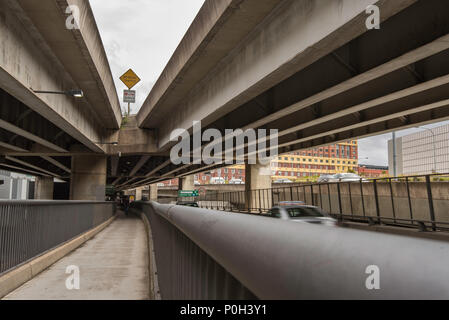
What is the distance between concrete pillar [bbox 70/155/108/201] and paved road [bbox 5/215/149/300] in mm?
18288

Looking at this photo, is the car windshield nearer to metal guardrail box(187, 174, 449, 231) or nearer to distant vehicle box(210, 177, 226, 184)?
metal guardrail box(187, 174, 449, 231)

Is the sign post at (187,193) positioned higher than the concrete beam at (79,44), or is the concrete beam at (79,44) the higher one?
the concrete beam at (79,44)

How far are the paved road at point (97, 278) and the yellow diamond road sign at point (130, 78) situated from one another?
1374 centimetres

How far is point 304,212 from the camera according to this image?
1335cm

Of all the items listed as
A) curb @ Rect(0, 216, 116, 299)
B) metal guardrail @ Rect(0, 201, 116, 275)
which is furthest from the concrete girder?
curb @ Rect(0, 216, 116, 299)

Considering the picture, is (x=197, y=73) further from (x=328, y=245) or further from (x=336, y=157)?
(x=336, y=157)

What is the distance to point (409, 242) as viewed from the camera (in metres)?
0.75

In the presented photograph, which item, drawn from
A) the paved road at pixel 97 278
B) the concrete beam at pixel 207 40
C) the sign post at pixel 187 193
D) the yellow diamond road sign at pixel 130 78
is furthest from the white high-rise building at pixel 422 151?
the paved road at pixel 97 278

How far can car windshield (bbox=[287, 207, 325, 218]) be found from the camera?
13148 mm

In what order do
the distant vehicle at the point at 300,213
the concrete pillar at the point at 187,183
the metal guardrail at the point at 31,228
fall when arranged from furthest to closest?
the concrete pillar at the point at 187,183 < the distant vehicle at the point at 300,213 < the metal guardrail at the point at 31,228

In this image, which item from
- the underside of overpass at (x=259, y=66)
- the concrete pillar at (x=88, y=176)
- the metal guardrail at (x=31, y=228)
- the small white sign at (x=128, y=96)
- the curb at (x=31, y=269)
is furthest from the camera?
the concrete pillar at (x=88, y=176)

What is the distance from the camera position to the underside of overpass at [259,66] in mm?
9539

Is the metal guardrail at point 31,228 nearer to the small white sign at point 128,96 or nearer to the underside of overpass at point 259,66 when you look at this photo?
the underside of overpass at point 259,66
